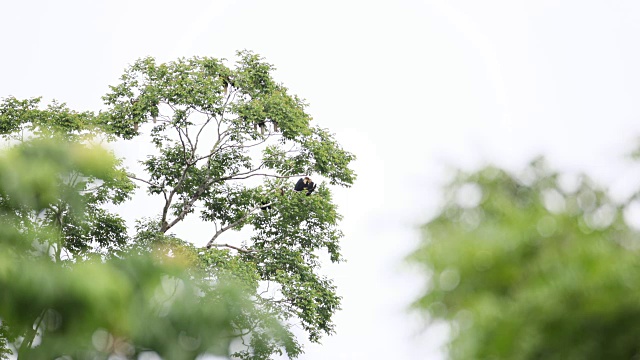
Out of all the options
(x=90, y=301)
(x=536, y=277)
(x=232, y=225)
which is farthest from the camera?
(x=232, y=225)

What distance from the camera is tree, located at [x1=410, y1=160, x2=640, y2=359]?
10.1 ft

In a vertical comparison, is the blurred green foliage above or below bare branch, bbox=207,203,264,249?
below

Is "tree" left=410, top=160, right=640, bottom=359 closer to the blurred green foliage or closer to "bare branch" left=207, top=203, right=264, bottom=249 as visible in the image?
the blurred green foliage

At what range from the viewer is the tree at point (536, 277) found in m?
3.09

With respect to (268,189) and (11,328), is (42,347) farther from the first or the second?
(268,189)

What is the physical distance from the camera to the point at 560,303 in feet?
10.2

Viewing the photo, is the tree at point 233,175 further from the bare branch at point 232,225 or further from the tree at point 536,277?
the tree at point 536,277

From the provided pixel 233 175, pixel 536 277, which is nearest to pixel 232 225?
pixel 233 175

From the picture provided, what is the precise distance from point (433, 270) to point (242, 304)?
9.40 metres

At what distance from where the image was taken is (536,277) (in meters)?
3.20

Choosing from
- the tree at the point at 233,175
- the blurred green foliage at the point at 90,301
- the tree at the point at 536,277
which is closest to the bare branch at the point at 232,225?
the tree at the point at 233,175

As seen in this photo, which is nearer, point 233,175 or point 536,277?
point 536,277

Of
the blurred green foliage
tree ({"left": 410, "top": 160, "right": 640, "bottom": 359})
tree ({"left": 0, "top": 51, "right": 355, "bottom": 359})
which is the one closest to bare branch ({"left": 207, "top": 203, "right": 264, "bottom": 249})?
tree ({"left": 0, "top": 51, "right": 355, "bottom": 359})

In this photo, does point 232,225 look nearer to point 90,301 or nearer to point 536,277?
point 90,301
